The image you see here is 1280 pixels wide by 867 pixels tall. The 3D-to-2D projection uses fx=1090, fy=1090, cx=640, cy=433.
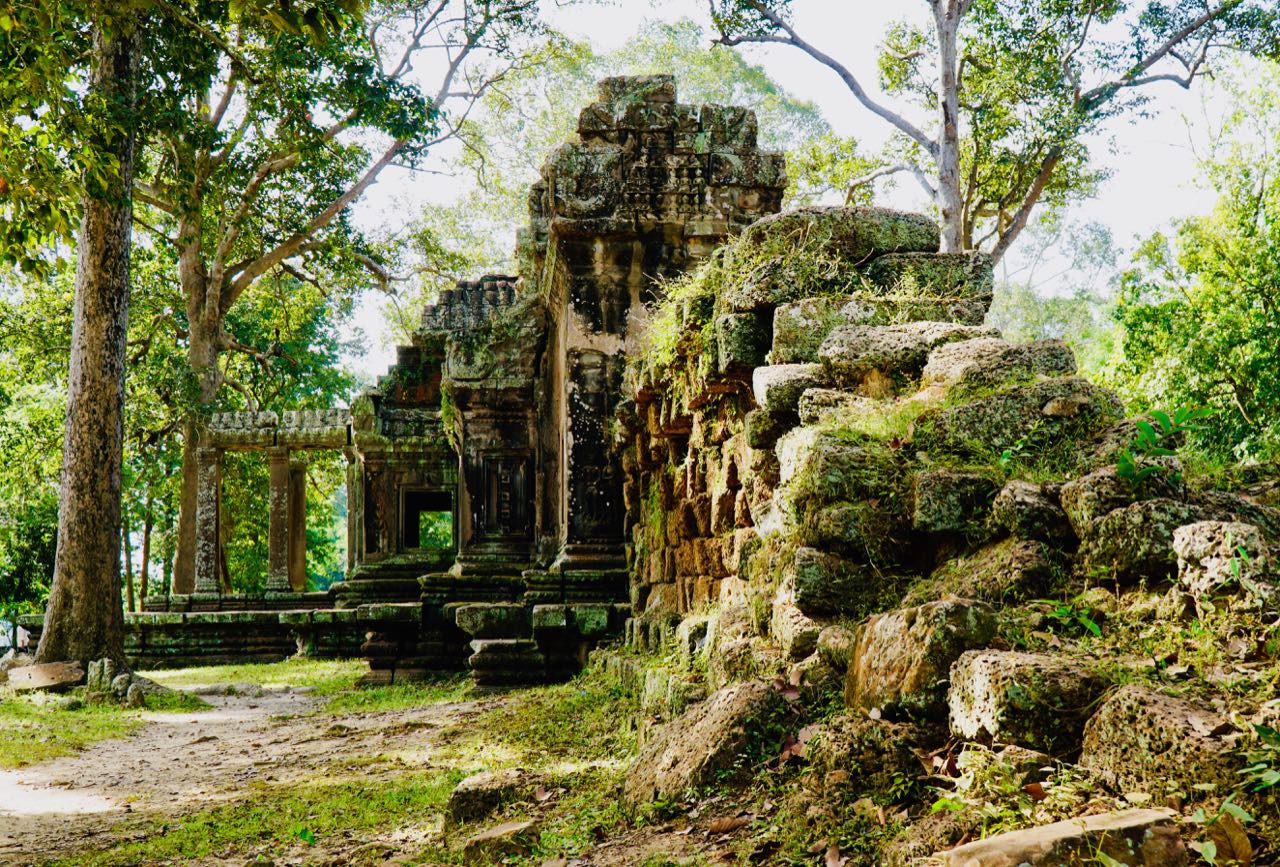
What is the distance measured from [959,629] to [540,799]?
87.8 inches

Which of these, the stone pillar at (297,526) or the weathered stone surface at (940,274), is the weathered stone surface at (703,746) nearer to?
the weathered stone surface at (940,274)

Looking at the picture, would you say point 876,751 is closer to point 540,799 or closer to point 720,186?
point 540,799

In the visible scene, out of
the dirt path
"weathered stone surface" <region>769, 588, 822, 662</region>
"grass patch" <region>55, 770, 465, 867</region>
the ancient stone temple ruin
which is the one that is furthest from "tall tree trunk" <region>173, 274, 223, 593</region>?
"weathered stone surface" <region>769, 588, 822, 662</region>

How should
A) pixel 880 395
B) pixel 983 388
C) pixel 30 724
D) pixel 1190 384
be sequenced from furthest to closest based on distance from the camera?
pixel 1190 384 < pixel 30 724 < pixel 880 395 < pixel 983 388

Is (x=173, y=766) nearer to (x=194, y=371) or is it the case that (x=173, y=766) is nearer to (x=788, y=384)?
(x=788, y=384)

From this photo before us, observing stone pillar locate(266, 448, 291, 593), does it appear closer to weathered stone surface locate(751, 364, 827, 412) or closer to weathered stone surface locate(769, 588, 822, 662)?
weathered stone surface locate(751, 364, 827, 412)

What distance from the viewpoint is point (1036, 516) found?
2.87 metres

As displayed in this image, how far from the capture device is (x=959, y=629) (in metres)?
2.49

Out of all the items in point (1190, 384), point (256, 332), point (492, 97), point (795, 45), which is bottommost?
point (1190, 384)

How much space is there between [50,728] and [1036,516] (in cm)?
800

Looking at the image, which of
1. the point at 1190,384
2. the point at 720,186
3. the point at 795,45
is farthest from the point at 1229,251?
the point at 720,186

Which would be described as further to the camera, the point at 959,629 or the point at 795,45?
the point at 795,45

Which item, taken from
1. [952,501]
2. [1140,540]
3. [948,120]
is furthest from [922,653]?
[948,120]

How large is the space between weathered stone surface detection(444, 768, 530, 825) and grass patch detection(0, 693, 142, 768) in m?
4.06
